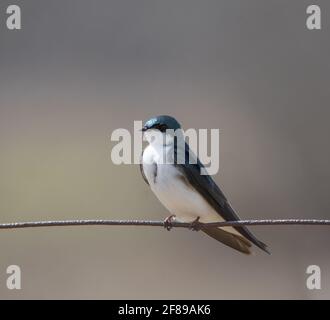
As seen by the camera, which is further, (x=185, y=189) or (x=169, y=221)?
(x=185, y=189)

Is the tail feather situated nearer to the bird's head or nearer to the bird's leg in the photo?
the bird's leg

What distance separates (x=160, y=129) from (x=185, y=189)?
0.25 m

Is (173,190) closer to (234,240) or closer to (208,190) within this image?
(208,190)

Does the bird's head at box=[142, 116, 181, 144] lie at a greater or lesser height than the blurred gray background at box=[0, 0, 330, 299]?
lesser

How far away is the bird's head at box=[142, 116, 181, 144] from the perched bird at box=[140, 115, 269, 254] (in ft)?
0.06

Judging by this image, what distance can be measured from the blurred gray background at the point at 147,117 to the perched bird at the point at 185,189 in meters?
3.20

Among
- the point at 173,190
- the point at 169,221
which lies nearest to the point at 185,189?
the point at 173,190

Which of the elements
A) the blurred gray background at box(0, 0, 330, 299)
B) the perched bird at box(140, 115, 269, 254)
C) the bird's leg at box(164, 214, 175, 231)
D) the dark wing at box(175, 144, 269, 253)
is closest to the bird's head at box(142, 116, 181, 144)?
the perched bird at box(140, 115, 269, 254)

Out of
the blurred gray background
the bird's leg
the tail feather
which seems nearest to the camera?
the bird's leg

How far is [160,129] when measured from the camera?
13.1 feet

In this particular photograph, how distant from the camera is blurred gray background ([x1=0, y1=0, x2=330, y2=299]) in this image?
26.1ft

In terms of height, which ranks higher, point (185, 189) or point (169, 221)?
point (185, 189)

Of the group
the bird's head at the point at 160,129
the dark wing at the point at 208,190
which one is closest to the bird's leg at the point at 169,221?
the dark wing at the point at 208,190

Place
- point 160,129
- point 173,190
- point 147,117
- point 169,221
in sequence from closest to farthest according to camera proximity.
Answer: point 169,221 < point 173,190 < point 160,129 < point 147,117
